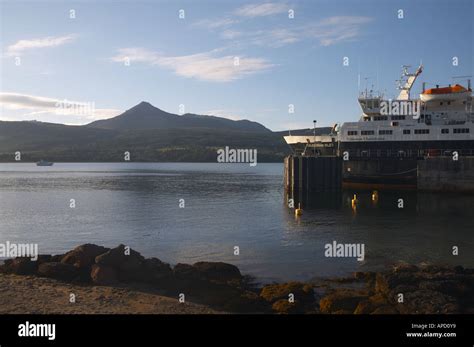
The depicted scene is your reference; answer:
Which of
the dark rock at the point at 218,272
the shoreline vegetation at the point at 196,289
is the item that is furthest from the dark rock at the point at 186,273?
the dark rock at the point at 218,272

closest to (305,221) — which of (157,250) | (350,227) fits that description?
(350,227)

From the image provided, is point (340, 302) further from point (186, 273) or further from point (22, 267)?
point (22, 267)

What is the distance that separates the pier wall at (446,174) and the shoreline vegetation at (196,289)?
127ft

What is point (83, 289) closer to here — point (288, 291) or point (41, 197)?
point (288, 291)

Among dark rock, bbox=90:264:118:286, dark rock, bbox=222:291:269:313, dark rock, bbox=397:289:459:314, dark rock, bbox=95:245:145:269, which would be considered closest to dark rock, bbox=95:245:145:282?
dark rock, bbox=95:245:145:269

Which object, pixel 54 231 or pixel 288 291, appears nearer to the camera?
pixel 288 291

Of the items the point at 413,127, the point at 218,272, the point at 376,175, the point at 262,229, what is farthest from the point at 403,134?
the point at 218,272

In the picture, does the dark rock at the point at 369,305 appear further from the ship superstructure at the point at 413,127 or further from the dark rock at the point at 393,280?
the ship superstructure at the point at 413,127

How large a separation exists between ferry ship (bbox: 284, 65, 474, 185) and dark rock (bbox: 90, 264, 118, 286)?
4685cm

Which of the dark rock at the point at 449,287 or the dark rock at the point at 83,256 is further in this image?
the dark rock at the point at 83,256

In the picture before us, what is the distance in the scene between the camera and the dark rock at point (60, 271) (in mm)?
20487

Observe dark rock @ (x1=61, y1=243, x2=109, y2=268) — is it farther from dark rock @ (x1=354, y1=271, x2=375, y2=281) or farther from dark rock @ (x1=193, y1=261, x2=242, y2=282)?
dark rock @ (x1=354, y1=271, x2=375, y2=281)
